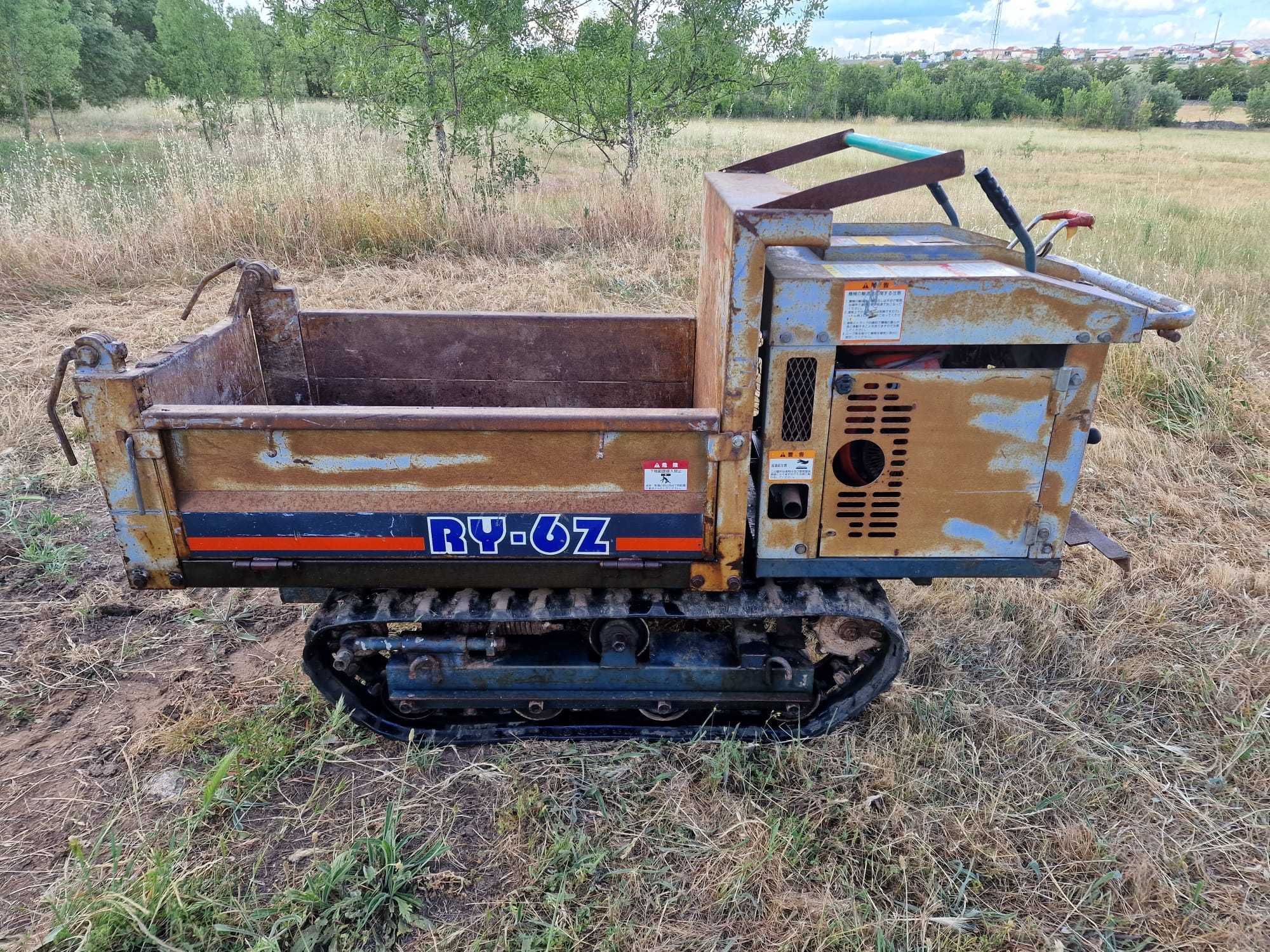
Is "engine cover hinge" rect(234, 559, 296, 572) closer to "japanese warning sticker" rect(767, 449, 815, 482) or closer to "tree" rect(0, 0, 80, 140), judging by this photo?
"japanese warning sticker" rect(767, 449, 815, 482)

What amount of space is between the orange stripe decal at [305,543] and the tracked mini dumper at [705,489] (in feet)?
0.03

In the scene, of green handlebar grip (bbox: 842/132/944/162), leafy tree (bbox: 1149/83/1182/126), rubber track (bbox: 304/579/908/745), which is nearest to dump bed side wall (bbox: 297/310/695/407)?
green handlebar grip (bbox: 842/132/944/162)

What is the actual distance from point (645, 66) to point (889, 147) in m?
9.41

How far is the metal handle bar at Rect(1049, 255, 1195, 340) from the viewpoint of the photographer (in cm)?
271

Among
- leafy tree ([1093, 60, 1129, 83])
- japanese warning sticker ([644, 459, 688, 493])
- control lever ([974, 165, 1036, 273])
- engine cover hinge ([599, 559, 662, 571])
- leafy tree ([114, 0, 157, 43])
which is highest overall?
leafy tree ([114, 0, 157, 43])

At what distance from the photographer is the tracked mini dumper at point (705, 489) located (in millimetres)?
2656

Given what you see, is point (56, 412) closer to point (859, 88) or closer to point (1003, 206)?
point (1003, 206)

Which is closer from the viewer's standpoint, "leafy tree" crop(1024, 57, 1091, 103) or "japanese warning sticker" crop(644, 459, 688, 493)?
"japanese warning sticker" crop(644, 459, 688, 493)

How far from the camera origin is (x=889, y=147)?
3285mm

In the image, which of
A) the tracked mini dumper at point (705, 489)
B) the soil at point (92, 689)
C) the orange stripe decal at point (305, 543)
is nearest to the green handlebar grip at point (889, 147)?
the tracked mini dumper at point (705, 489)

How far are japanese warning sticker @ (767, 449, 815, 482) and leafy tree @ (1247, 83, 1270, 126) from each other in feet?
152

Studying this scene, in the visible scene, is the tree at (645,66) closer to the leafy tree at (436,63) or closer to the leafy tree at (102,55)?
the leafy tree at (436,63)

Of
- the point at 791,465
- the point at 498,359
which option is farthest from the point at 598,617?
the point at 498,359

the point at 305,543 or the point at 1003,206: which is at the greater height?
the point at 1003,206
